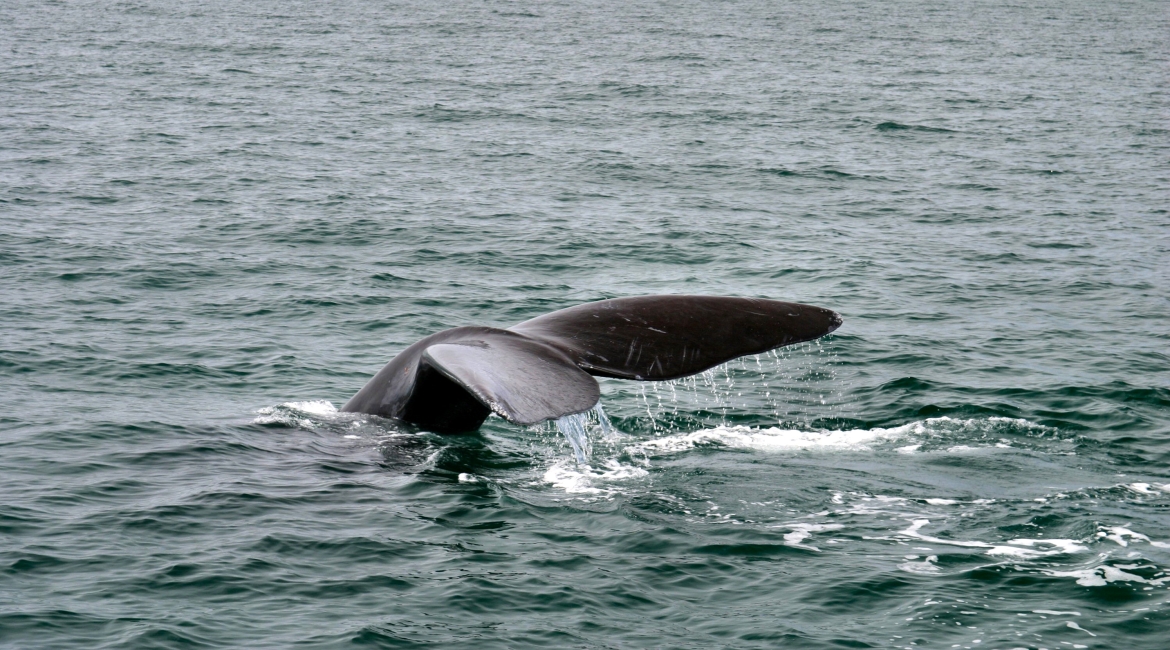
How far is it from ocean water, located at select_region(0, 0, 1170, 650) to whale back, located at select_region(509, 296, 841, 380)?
0.70m

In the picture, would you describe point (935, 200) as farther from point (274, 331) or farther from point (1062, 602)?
point (1062, 602)

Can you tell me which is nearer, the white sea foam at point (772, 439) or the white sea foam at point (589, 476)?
the white sea foam at point (589, 476)

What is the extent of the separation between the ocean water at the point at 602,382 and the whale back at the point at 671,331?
2.31 ft

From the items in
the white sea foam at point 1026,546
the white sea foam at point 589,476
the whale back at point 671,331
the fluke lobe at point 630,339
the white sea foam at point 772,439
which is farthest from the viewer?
the white sea foam at point 772,439

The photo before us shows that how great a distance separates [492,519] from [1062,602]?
10.9 feet

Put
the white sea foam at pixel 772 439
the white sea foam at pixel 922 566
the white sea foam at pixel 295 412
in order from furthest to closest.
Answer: the white sea foam at pixel 772 439 → the white sea foam at pixel 295 412 → the white sea foam at pixel 922 566

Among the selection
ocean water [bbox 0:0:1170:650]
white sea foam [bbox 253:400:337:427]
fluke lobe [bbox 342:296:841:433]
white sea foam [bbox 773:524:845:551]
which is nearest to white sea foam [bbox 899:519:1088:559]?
ocean water [bbox 0:0:1170:650]

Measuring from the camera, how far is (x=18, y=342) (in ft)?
44.1

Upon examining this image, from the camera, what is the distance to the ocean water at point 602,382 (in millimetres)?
6988

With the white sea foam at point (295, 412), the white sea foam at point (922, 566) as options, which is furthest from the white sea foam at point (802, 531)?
the white sea foam at point (295, 412)

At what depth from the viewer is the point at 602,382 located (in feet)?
40.8

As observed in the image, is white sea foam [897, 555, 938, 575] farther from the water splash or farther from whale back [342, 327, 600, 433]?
whale back [342, 327, 600, 433]

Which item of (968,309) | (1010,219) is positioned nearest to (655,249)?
(968,309)

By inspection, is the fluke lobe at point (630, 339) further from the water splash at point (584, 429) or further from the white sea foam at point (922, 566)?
the white sea foam at point (922, 566)
